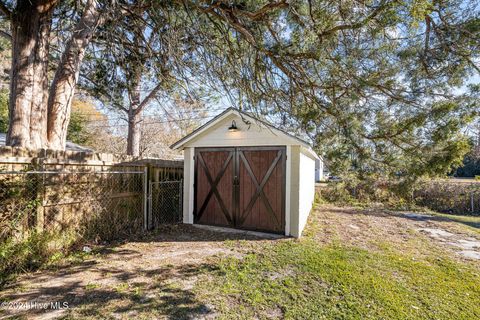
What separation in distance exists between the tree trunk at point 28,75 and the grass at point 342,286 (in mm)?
3709

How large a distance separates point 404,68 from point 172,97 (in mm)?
4900

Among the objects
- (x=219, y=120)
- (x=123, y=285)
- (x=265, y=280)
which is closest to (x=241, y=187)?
(x=219, y=120)

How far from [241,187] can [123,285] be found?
3370 mm

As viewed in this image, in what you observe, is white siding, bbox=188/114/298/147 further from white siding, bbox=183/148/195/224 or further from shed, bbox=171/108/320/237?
white siding, bbox=183/148/195/224

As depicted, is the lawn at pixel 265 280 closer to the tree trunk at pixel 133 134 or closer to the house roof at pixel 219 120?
the house roof at pixel 219 120

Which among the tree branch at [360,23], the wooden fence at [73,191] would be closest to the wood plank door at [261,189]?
the wooden fence at [73,191]

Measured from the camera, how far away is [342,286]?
3.25 m

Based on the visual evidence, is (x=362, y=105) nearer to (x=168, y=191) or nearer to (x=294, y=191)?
(x=294, y=191)

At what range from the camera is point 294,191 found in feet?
17.9

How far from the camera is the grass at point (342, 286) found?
271 centimetres

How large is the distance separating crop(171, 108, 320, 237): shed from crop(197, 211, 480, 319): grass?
1182 millimetres

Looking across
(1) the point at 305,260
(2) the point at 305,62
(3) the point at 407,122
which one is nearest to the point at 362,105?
(3) the point at 407,122

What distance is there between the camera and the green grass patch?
2.71m

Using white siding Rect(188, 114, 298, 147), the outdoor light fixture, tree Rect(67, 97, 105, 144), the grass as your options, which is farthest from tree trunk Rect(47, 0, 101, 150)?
tree Rect(67, 97, 105, 144)
